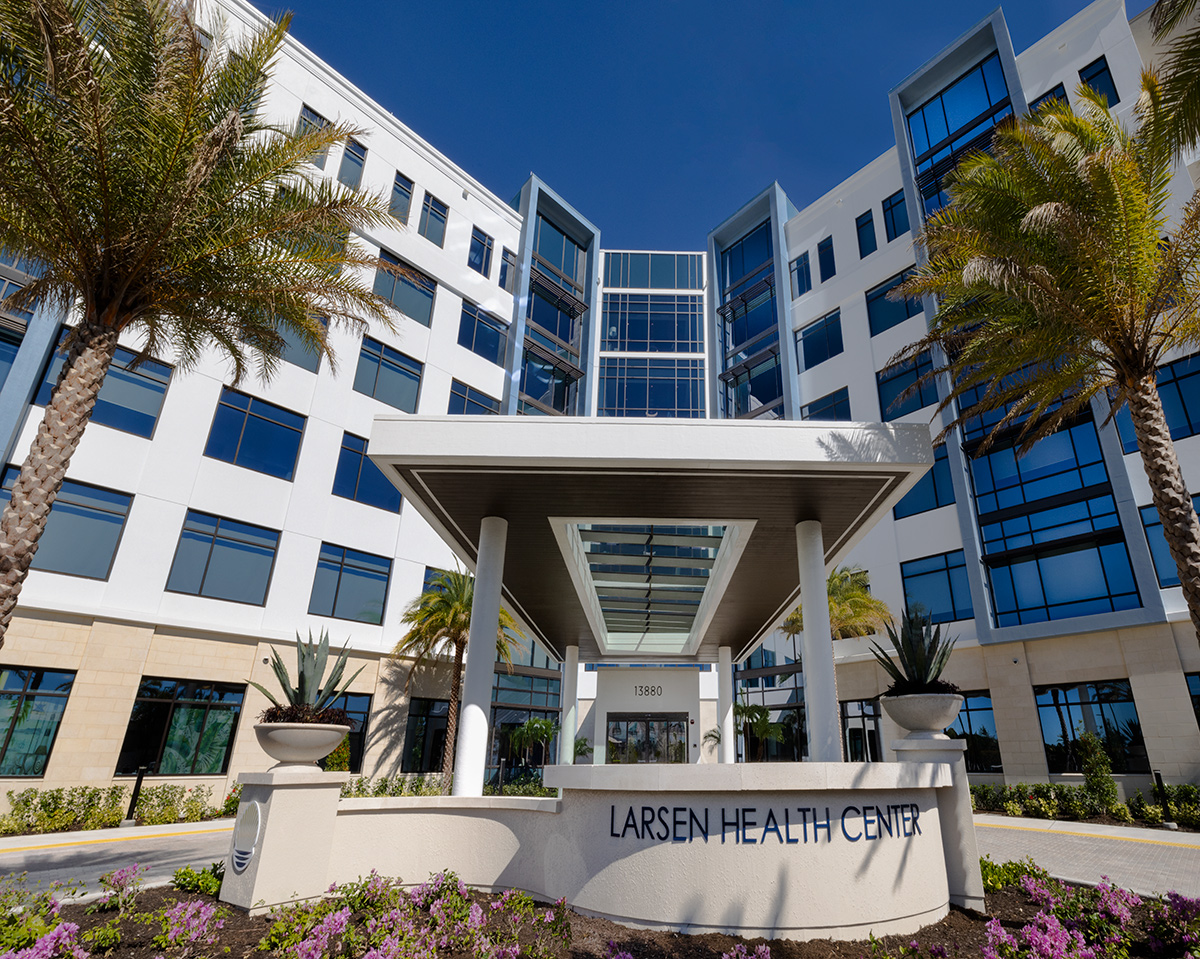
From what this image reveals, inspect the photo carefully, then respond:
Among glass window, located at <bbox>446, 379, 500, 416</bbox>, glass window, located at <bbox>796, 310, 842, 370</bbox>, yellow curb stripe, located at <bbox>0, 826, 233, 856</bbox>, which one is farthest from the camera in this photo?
glass window, located at <bbox>796, 310, 842, 370</bbox>

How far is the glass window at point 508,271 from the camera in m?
36.6

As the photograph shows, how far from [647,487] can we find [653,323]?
3808 cm

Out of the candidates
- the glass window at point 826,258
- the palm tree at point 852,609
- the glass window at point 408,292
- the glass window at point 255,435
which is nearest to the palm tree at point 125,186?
the glass window at point 255,435

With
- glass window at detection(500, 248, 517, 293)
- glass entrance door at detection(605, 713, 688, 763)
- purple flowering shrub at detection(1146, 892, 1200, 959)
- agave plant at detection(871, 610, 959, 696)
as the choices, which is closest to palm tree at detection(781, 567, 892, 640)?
glass entrance door at detection(605, 713, 688, 763)

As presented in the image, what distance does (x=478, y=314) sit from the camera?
33.8 metres

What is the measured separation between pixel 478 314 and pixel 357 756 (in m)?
20.9

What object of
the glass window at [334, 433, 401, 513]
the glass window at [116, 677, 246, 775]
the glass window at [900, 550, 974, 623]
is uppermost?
the glass window at [334, 433, 401, 513]

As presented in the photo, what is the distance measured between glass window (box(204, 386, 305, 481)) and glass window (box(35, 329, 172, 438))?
69.8 inches

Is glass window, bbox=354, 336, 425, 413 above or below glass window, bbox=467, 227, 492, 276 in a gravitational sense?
below

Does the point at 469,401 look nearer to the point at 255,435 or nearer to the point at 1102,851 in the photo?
A: the point at 255,435

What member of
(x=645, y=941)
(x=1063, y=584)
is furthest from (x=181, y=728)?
(x=1063, y=584)

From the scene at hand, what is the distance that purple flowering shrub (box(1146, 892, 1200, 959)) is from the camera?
246 inches

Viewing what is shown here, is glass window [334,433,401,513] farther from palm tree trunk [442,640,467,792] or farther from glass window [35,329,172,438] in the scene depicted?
palm tree trunk [442,640,467,792]

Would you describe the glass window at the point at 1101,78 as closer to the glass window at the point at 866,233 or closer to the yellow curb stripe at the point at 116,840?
the glass window at the point at 866,233
